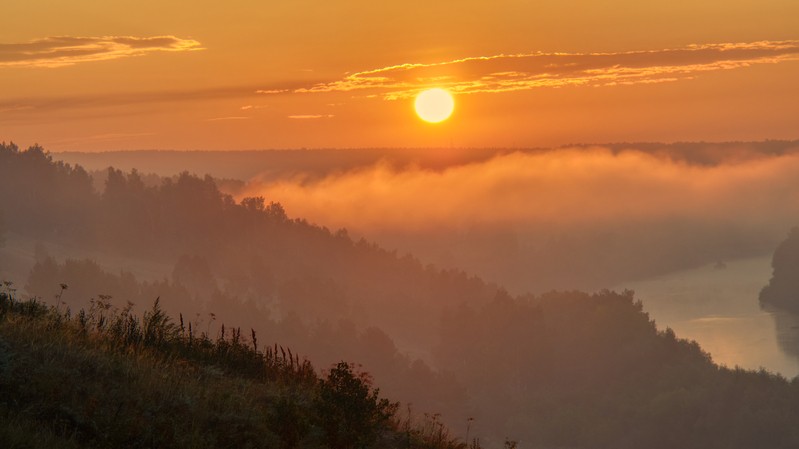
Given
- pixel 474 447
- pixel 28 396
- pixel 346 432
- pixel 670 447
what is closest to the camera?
pixel 28 396

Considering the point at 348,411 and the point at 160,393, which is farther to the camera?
the point at 348,411

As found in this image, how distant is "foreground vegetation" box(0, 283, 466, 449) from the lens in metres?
13.3

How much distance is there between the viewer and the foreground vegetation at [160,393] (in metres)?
13.3

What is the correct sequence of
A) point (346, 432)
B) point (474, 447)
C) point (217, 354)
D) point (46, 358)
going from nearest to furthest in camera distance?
point (46, 358) < point (346, 432) < point (474, 447) < point (217, 354)

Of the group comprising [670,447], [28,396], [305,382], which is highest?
[670,447]

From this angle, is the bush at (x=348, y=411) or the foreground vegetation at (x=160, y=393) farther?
the bush at (x=348, y=411)

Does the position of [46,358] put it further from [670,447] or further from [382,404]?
[670,447]

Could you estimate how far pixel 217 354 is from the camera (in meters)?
18.4

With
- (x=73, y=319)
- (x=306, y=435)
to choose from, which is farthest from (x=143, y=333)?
(x=306, y=435)

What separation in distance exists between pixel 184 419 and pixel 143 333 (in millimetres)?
4109

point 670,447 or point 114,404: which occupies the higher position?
point 670,447

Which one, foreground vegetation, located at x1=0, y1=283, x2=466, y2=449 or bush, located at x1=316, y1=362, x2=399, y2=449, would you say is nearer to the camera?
foreground vegetation, located at x1=0, y1=283, x2=466, y2=449

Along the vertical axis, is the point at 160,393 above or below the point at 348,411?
below

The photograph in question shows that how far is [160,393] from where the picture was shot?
47.6 feet
